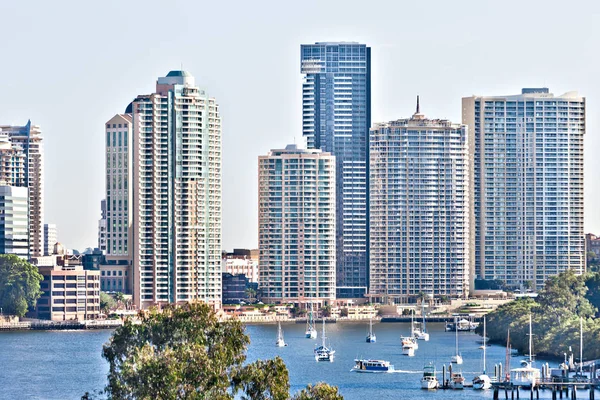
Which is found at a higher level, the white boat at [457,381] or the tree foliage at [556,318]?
the tree foliage at [556,318]

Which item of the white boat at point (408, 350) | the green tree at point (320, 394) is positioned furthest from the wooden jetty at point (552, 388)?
the white boat at point (408, 350)

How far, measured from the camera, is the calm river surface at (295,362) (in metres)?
119

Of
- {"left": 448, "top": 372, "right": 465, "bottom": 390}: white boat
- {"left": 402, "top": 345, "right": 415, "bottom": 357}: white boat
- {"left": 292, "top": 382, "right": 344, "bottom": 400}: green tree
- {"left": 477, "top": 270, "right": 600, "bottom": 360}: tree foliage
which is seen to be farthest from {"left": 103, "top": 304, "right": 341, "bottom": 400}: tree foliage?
{"left": 402, "top": 345, "right": 415, "bottom": 357}: white boat

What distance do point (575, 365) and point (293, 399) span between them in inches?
2223

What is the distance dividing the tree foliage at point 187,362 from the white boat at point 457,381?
1745 inches

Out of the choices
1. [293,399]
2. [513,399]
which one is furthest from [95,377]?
[293,399]

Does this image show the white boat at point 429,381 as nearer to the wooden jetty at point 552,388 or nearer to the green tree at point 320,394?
the wooden jetty at point 552,388

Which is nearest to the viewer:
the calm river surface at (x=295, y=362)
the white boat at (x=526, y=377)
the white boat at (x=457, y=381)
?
the white boat at (x=526, y=377)

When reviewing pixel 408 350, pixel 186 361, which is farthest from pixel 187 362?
pixel 408 350

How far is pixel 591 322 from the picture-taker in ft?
487

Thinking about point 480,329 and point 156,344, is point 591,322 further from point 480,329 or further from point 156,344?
point 156,344

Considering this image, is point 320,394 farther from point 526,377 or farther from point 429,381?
point 429,381

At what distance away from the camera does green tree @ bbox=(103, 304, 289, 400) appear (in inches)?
2844

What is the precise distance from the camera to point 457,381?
403 feet
